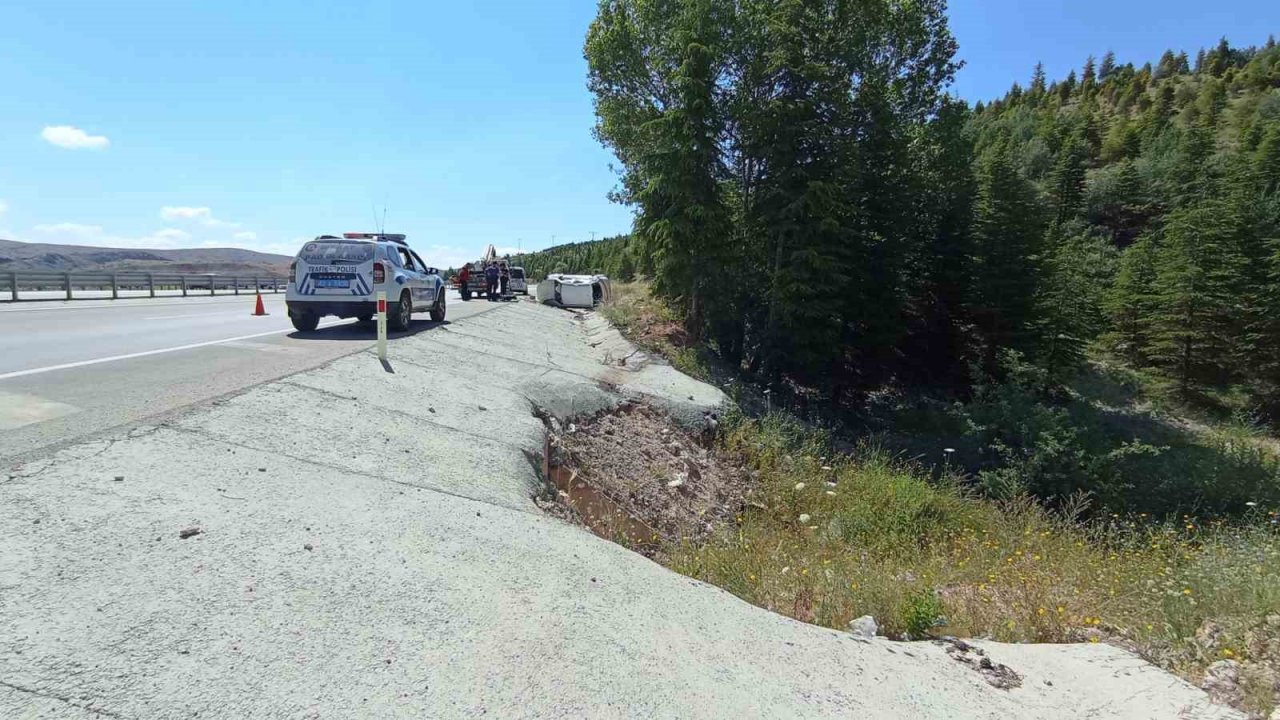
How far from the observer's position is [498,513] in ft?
17.8

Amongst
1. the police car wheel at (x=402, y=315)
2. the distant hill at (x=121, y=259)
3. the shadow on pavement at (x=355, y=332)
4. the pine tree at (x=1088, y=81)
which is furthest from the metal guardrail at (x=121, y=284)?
the pine tree at (x=1088, y=81)

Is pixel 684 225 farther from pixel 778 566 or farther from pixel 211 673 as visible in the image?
pixel 211 673

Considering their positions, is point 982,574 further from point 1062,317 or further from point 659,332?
point 1062,317

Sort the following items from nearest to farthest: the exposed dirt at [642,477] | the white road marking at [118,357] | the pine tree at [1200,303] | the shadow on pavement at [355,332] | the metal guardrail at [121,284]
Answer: the white road marking at [118,357], the exposed dirt at [642,477], the shadow on pavement at [355,332], the metal guardrail at [121,284], the pine tree at [1200,303]

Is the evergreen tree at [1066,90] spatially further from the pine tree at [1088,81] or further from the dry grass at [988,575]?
the dry grass at [988,575]

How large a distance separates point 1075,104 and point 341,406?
17907 centimetres

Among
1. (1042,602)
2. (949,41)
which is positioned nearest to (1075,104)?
(949,41)

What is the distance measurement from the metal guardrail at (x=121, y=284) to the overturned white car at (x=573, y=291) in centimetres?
1263

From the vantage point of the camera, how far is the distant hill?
109ft

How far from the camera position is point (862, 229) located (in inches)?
934

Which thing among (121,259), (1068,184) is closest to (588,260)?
(1068,184)

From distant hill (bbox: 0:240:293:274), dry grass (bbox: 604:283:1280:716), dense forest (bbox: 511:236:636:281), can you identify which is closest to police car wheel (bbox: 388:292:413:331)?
dry grass (bbox: 604:283:1280:716)

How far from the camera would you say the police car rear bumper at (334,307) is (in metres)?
13.0

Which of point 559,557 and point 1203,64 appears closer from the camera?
point 559,557
